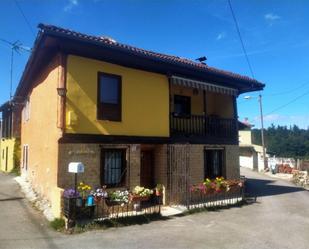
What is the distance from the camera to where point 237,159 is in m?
19.3

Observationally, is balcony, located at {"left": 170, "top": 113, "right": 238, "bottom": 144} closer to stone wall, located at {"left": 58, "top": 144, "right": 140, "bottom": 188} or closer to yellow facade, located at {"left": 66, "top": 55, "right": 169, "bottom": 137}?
yellow facade, located at {"left": 66, "top": 55, "right": 169, "bottom": 137}

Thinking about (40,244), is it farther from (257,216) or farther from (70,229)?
(257,216)

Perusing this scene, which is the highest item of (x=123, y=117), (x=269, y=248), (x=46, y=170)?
(x=123, y=117)

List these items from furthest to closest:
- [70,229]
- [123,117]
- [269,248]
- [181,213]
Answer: [123,117], [181,213], [70,229], [269,248]

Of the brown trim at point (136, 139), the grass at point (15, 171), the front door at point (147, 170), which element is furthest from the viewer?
the grass at point (15, 171)

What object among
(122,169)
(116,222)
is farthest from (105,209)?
(122,169)

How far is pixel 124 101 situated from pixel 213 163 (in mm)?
6652

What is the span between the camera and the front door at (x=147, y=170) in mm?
15875

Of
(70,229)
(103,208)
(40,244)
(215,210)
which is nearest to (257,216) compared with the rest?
(215,210)

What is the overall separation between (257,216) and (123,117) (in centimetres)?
677

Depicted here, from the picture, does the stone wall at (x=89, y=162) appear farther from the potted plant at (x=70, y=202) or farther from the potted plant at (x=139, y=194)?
the potted plant at (x=70, y=202)

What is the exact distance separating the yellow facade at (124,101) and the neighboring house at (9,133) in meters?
14.8

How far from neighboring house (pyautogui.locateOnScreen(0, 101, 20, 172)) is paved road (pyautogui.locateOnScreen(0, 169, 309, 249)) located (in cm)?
1335

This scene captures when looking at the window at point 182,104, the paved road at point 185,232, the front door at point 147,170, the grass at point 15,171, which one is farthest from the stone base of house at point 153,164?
the grass at point 15,171
